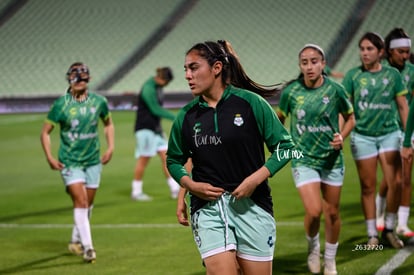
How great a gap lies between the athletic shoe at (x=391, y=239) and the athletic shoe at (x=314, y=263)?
4.65 feet

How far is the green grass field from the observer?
897 cm

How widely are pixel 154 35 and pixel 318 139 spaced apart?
26198 millimetres

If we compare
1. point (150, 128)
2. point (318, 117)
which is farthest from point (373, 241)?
point (150, 128)

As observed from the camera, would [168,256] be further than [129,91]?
No

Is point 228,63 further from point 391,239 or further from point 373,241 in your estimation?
point 391,239

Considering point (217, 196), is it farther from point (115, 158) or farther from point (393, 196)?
point (115, 158)

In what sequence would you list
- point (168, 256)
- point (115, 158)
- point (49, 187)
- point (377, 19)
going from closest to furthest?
point (168, 256)
point (49, 187)
point (115, 158)
point (377, 19)

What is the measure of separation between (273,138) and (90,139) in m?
4.39

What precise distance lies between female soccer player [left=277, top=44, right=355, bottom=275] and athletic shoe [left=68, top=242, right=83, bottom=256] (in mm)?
2861

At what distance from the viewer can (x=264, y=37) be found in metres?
33.0

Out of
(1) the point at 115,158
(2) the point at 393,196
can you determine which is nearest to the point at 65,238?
(2) the point at 393,196

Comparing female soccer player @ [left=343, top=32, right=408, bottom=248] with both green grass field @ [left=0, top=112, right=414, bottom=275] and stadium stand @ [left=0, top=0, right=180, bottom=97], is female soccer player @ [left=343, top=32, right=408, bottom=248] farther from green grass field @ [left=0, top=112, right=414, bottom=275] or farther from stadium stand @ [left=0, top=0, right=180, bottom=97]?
stadium stand @ [left=0, top=0, right=180, bottom=97]

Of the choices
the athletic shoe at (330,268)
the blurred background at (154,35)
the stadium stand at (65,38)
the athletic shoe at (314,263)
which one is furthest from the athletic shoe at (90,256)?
the stadium stand at (65,38)

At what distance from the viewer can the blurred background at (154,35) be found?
102ft
